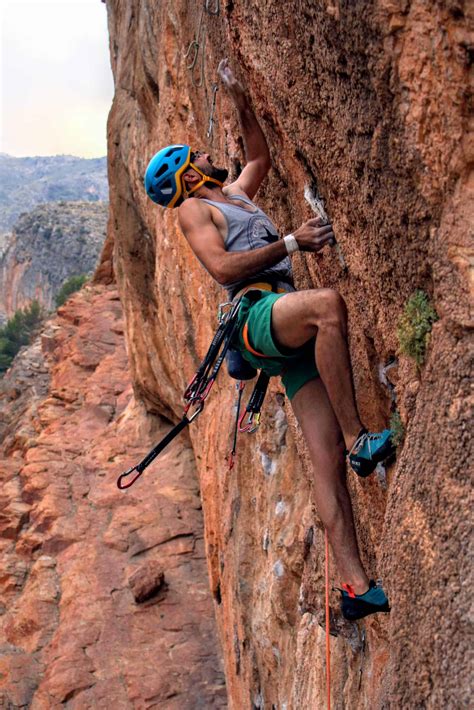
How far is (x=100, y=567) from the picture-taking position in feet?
39.9

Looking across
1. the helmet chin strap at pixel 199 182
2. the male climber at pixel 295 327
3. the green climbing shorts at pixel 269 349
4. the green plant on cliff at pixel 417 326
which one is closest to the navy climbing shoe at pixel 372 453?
the male climber at pixel 295 327

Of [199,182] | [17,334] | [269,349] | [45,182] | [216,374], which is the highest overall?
[45,182]

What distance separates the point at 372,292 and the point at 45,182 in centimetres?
17422

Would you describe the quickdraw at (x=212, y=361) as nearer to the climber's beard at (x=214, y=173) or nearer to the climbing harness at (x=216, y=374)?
the climbing harness at (x=216, y=374)

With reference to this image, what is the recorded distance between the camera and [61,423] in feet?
58.3

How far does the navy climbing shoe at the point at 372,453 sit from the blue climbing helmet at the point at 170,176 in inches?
71.1

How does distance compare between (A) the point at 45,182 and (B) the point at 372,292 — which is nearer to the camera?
(B) the point at 372,292

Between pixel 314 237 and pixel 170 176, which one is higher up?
pixel 170 176

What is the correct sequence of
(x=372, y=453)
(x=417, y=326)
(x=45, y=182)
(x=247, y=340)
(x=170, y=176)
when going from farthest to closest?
(x=45, y=182) → (x=170, y=176) → (x=247, y=340) → (x=372, y=453) → (x=417, y=326)

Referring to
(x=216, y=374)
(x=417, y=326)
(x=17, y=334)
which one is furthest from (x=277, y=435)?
(x=17, y=334)

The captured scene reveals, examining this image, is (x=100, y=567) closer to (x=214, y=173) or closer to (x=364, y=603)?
(x=214, y=173)

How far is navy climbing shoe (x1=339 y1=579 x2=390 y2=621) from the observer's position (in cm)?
334

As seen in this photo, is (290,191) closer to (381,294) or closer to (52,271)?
(381,294)

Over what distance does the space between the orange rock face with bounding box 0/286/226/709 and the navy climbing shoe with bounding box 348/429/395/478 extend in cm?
711
